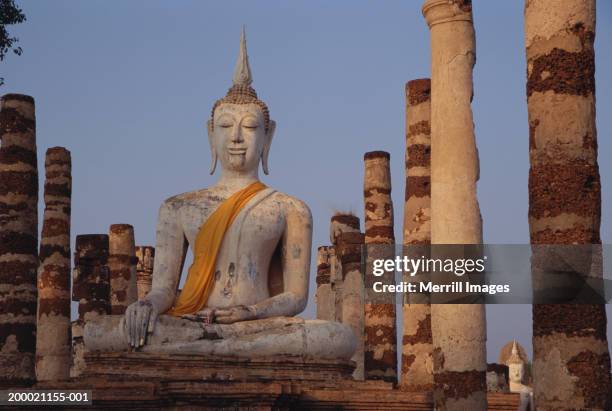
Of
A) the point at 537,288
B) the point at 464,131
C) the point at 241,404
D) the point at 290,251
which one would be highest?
the point at 464,131

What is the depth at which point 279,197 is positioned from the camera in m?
14.9

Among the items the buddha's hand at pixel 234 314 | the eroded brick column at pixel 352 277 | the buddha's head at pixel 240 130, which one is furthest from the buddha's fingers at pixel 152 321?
the eroded brick column at pixel 352 277

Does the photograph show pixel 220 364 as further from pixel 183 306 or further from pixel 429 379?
pixel 429 379

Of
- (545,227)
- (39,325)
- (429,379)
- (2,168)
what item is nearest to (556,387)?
(545,227)

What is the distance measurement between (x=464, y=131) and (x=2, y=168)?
26.0 ft

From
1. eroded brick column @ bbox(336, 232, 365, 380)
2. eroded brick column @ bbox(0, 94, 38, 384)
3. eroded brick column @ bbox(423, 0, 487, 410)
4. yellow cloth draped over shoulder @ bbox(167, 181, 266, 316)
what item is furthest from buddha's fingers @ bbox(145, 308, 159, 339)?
eroded brick column @ bbox(336, 232, 365, 380)

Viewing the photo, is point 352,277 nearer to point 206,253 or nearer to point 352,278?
point 352,278

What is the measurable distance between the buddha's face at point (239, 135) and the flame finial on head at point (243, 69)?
56 cm

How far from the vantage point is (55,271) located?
2194 cm

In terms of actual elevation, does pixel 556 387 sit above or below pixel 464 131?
below

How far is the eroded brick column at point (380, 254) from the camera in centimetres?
2150

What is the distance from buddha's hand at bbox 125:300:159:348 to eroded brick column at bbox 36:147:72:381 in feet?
28.1

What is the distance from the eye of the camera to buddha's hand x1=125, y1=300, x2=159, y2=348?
1319 cm

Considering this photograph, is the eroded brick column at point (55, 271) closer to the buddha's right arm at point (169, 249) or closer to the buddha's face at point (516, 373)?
the buddha's right arm at point (169, 249)
